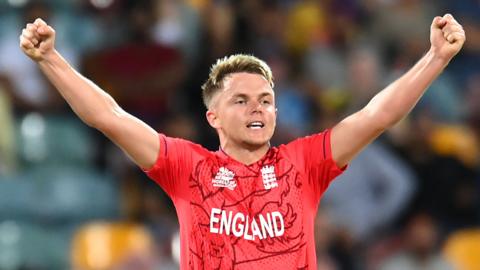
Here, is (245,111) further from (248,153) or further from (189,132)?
(189,132)

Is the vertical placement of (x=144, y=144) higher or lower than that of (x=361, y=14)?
lower

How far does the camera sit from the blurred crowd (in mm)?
9672

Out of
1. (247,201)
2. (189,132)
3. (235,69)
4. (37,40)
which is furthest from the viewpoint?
(189,132)

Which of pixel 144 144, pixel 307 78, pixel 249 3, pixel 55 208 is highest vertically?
pixel 249 3

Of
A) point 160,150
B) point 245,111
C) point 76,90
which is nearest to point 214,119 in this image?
point 245,111

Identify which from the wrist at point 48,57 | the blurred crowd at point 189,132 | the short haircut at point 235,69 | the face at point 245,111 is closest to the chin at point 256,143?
the face at point 245,111

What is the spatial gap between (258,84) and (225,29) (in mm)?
5237

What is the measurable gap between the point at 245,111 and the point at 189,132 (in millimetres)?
4377

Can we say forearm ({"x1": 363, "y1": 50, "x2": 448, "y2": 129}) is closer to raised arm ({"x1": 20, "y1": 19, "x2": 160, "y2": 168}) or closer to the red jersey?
the red jersey

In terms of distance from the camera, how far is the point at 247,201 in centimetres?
561

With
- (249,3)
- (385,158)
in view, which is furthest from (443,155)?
(249,3)

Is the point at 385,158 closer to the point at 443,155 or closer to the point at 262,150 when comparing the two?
the point at 443,155

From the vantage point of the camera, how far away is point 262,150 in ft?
19.0

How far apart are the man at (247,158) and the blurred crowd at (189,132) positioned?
3.51 metres
